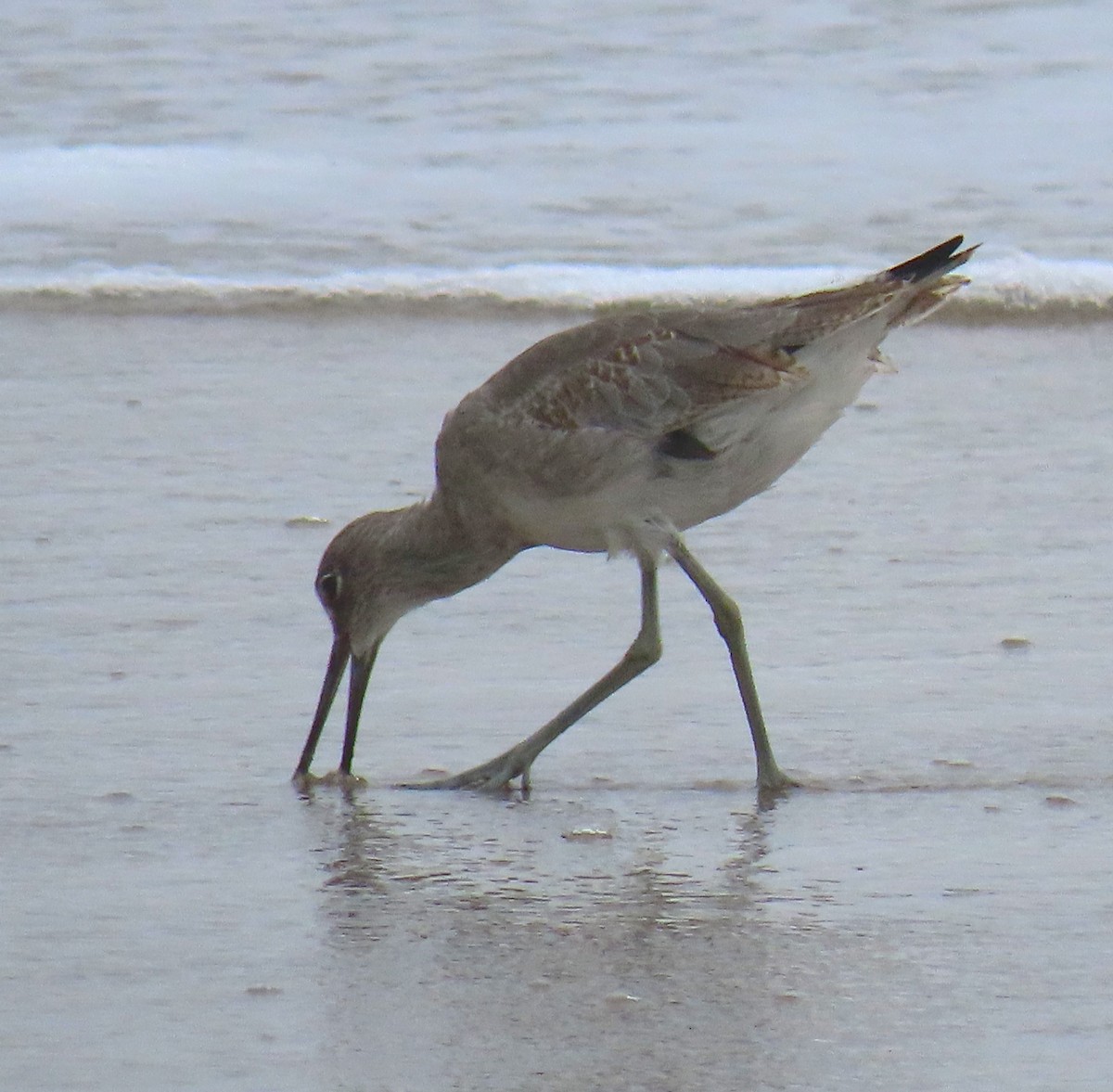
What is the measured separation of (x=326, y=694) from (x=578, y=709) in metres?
0.45

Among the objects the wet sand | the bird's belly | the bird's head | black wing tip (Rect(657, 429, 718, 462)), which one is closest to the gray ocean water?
the wet sand

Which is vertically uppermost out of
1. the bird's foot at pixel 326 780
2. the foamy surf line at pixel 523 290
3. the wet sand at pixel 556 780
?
the foamy surf line at pixel 523 290

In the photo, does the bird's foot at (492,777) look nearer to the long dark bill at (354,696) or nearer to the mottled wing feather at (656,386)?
the long dark bill at (354,696)

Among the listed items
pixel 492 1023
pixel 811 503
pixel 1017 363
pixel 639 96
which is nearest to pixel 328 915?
pixel 492 1023

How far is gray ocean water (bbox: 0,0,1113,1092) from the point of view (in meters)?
2.89

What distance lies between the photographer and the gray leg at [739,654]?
3.86m

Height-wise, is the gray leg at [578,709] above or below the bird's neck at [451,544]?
below

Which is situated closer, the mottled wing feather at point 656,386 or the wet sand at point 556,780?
the wet sand at point 556,780

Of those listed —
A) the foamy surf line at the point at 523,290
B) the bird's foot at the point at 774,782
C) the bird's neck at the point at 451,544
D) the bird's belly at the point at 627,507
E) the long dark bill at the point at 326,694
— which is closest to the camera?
the bird's foot at the point at 774,782

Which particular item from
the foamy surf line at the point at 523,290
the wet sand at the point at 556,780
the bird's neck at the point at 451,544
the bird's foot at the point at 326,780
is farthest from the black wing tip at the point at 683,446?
the foamy surf line at the point at 523,290

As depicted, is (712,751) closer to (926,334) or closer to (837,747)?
(837,747)

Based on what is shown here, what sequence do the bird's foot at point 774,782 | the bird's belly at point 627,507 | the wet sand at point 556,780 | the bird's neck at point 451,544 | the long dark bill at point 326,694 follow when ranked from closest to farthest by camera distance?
1. the wet sand at point 556,780
2. the bird's foot at point 774,782
3. the long dark bill at point 326,694
4. the bird's belly at point 627,507
5. the bird's neck at point 451,544

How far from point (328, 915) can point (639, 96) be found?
24.8 ft

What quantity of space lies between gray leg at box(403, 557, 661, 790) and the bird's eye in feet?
1.64
